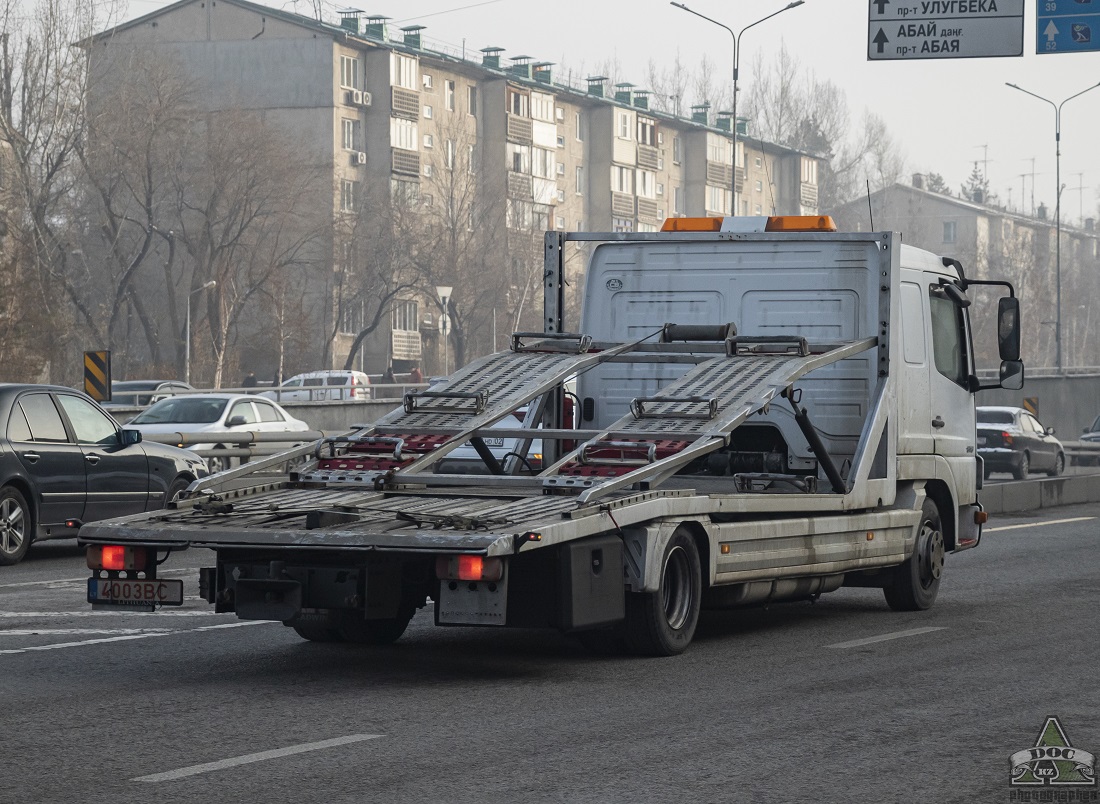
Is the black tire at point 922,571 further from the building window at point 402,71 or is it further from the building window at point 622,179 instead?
the building window at point 622,179

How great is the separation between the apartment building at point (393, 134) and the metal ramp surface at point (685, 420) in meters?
61.1

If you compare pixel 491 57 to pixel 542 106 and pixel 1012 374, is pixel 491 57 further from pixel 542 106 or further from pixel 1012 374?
pixel 1012 374

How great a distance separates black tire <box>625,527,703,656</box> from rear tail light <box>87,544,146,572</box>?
247 centimetres

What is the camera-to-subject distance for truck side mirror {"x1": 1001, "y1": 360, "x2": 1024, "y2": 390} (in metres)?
12.8

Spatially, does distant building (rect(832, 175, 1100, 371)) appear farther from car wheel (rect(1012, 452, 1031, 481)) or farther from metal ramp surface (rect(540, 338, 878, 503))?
metal ramp surface (rect(540, 338, 878, 503))

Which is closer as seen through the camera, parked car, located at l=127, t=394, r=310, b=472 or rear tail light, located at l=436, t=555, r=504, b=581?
rear tail light, located at l=436, t=555, r=504, b=581

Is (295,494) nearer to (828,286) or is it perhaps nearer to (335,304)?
(828,286)

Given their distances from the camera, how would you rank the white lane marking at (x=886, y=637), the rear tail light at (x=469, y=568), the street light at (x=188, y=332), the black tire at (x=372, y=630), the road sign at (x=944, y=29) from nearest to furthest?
1. the rear tail light at (x=469, y=568)
2. the black tire at (x=372, y=630)
3. the white lane marking at (x=886, y=637)
4. the road sign at (x=944, y=29)
5. the street light at (x=188, y=332)

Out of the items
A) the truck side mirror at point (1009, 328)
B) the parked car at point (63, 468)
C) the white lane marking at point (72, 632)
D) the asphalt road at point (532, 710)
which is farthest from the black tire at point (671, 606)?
the parked car at point (63, 468)

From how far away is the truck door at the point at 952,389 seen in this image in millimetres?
12383

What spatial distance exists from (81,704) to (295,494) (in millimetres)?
1828

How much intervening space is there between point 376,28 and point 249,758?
277 feet

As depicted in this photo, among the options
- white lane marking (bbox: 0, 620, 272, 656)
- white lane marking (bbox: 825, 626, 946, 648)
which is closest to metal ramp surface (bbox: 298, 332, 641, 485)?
white lane marking (bbox: 0, 620, 272, 656)

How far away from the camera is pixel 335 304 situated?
80.0 metres
